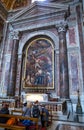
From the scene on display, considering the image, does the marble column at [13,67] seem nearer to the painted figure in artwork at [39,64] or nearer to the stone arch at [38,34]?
the stone arch at [38,34]

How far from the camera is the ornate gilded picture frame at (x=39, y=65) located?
1153cm

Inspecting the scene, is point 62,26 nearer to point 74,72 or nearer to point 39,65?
point 39,65

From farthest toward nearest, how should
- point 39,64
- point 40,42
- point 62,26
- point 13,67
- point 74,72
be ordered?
point 40,42 → point 13,67 → point 39,64 → point 62,26 → point 74,72

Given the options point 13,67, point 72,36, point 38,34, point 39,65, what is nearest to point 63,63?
point 39,65

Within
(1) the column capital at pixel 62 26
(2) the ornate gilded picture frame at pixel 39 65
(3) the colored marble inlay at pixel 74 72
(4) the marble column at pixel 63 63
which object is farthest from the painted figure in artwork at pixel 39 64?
(3) the colored marble inlay at pixel 74 72

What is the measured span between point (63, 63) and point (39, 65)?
7.59ft

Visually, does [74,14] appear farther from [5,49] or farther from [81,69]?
[5,49]

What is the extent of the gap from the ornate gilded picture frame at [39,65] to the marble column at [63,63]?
94cm

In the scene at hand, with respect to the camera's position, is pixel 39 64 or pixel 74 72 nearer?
pixel 74 72

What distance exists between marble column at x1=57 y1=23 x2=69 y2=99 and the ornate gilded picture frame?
943 millimetres

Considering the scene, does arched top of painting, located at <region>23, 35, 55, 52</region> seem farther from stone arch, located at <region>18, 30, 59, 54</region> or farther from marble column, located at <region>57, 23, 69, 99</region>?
marble column, located at <region>57, 23, 69, 99</region>

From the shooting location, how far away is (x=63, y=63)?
Answer: 10969mm

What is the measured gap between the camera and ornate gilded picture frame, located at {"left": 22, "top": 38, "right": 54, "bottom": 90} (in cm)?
1153

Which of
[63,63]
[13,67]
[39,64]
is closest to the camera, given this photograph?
[63,63]
